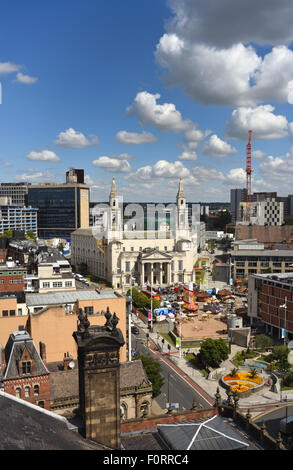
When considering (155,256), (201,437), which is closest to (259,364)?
(201,437)

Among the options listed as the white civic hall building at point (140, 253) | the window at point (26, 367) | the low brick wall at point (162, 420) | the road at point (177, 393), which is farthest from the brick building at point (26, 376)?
the white civic hall building at point (140, 253)

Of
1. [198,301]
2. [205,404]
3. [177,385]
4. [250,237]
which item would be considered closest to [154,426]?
[205,404]

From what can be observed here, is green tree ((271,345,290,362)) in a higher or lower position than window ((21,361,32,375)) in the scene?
lower

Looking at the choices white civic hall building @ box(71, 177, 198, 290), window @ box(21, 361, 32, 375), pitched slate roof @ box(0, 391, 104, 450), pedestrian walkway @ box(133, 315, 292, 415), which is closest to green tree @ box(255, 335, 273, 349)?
pedestrian walkway @ box(133, 315, 292, 415)

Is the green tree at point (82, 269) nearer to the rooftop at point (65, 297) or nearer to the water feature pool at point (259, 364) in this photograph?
the rooftop at point (65, 297)

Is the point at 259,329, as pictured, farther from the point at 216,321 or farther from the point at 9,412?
the point at 9,412

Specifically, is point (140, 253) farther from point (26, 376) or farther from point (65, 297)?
point (26, 376)

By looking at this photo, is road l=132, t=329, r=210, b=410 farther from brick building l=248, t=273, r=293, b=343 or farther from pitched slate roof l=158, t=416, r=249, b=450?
pitched slate roof l=158, t=416, r=249, b=450
